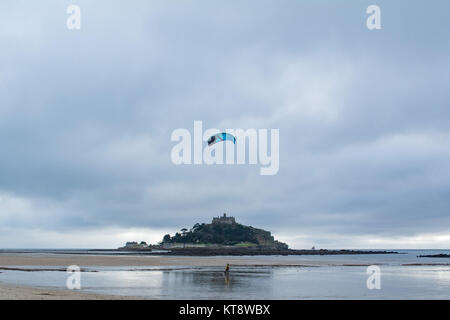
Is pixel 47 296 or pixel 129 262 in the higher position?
pixel 47 296

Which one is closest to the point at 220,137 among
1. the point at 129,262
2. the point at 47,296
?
the point at 47,296

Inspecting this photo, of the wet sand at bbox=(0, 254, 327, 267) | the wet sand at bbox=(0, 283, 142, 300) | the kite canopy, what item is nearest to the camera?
the wet sand at bbox=(0, 283, 142, 300)

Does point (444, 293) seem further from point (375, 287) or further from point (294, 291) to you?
point (294, 291)

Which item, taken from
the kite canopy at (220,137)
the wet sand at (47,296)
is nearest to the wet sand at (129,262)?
the kite canopy at (220,137)

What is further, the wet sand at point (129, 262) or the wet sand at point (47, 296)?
the wet sand at point (129, 262)

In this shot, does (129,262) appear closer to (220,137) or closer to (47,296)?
(220,137)

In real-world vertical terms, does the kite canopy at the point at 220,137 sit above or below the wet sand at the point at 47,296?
above

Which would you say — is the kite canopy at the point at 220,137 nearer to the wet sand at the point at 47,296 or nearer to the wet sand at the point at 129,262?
the wet sand at the point at 47,296

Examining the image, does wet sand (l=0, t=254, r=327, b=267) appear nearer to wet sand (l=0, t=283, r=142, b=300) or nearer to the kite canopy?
the kite canopy

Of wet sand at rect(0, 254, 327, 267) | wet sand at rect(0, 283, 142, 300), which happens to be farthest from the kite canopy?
wet sand at rect(0, 254, 327, 267)

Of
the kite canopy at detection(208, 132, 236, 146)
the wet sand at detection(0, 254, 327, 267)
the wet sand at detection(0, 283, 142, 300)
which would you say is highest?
the kite canopy at detection(208, 132, 236, 146)
